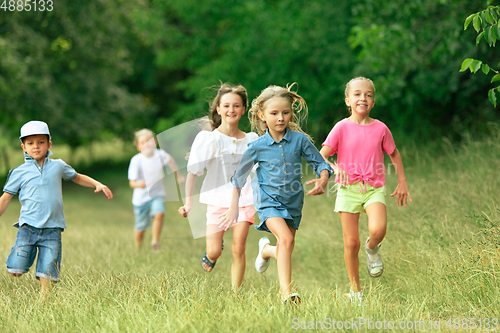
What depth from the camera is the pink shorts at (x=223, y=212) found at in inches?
190

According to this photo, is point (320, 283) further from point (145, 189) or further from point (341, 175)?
point (145, 189)

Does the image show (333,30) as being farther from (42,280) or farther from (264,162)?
(42,280)

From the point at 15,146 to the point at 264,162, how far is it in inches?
1039

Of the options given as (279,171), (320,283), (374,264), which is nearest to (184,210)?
(279,171)

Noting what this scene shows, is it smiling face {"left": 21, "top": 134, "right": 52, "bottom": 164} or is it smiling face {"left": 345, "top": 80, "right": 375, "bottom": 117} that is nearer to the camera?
smiling face {"left": 21, "top": 134, "right": 52, "bottom": 164}

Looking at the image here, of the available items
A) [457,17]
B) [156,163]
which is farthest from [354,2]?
[156,163]

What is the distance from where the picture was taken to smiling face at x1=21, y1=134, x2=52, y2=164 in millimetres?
4590

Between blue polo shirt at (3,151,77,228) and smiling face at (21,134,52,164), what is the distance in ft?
0.24

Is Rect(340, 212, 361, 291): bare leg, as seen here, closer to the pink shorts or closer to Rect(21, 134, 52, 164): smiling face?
the pink shorts

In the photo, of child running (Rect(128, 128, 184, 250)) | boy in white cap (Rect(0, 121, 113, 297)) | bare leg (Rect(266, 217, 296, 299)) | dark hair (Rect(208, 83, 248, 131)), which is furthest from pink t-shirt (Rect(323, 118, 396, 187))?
child running (Rect(128, 128, 184, 250))

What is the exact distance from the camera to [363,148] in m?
4.68

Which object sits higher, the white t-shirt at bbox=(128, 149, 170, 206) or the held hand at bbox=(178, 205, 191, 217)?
the white t-shirt at bbox=(128, 149, 170, 206)

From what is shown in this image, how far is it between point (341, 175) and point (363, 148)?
344 millimetres

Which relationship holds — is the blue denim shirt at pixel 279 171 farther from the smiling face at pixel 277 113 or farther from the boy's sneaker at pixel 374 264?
the boy's sneaker at pixel 374 264
